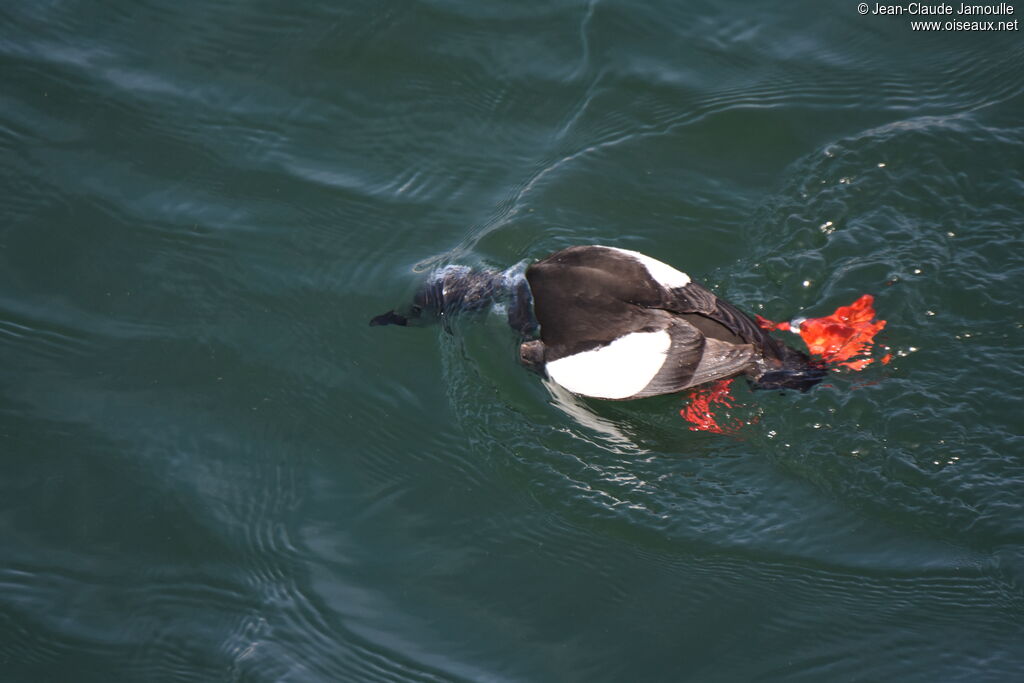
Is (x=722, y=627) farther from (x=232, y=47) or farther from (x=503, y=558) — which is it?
(x=232, y=47)

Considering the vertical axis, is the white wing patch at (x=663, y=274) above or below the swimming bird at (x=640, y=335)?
above

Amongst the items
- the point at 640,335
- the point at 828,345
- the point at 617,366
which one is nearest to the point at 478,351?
the point at 617,366

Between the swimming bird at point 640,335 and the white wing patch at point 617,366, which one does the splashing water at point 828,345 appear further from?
the white wing patch at point 617,366

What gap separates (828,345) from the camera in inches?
202

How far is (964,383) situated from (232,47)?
5.67m

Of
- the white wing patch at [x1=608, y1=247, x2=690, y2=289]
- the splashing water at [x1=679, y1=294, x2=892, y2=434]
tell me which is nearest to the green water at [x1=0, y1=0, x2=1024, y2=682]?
the splashing water at [x1=679, y1=294, x2=892, y2=434]

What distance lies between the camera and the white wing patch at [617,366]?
4.85 meters

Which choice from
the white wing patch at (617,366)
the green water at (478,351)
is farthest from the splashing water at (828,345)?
the white wing patch at (617,366)

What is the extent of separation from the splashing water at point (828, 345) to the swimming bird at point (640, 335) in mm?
185

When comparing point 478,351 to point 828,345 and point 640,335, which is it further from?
point 828,345

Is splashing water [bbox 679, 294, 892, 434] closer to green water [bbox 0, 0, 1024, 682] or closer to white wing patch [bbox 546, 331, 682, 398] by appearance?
green water [bbox 0, 0, 1024, 682]

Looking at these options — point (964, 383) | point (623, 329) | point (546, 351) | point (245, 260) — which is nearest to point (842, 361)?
point (964, 383)

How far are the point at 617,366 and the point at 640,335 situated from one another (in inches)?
8.5

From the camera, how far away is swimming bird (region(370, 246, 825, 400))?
4.82 m
